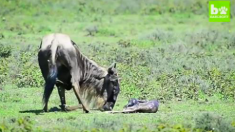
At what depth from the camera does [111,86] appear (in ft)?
41.6

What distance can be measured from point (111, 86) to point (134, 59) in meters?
5.61

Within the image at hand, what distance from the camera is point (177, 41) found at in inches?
875

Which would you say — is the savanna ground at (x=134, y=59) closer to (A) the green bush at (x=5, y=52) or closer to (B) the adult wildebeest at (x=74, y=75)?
(A) the green bush at (x=5, y=52)

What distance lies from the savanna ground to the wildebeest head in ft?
2.42

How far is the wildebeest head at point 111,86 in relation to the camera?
12.6m

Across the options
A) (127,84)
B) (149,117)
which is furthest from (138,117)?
(127,84)

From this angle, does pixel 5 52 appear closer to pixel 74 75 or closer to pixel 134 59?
pixel 134 59

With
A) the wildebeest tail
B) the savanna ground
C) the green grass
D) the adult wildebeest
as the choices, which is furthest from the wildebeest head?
the wildebeest tail

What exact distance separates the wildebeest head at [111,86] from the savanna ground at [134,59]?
2.42ft

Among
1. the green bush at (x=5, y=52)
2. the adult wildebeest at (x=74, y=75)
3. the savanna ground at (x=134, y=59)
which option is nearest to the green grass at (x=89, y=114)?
the savanna ground at (x=134, y=59)

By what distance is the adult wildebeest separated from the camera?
39.3 feet

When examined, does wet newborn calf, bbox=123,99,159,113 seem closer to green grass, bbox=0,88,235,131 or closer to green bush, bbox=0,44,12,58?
green grass, bbox=0,88,235,131

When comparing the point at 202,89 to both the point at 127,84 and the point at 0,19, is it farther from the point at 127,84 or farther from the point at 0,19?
the point at 0,19

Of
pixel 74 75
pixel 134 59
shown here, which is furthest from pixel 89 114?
pixel 134 59
